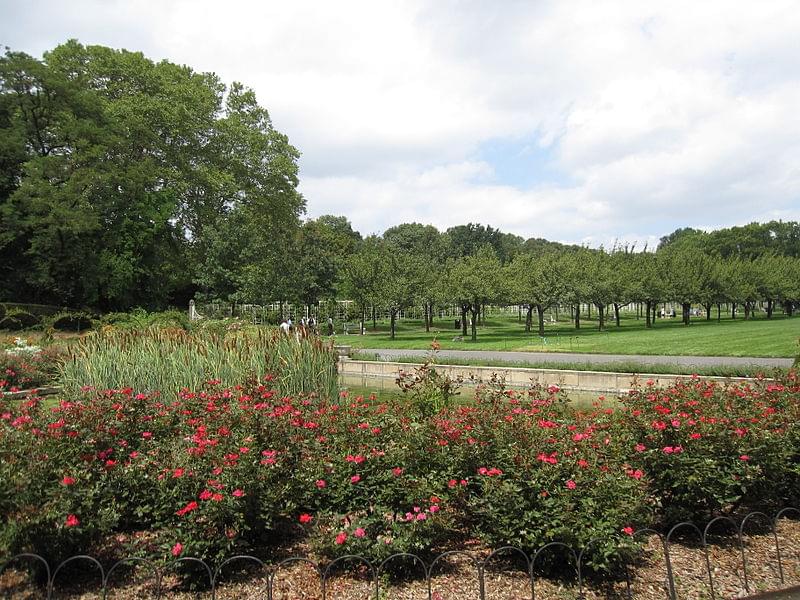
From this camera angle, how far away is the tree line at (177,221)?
28438 mm

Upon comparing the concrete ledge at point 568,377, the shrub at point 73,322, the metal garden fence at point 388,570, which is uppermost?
the shrub at point 73,322

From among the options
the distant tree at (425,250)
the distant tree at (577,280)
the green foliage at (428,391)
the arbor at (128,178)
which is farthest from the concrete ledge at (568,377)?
the distant tree at (577,280)

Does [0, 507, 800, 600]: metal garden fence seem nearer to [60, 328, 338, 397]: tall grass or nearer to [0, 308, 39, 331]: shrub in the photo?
[60, 328, 338, 397]: tall grass

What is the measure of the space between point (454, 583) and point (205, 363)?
6080 mm

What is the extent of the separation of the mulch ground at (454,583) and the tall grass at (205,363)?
14.4 feet

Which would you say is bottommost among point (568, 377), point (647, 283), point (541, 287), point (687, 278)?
point (568, 377)

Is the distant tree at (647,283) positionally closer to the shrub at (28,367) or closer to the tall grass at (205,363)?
the tall grass at (205,363)

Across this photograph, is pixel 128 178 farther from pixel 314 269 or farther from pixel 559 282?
pixel 559 282

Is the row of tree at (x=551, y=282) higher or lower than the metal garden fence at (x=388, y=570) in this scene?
higher

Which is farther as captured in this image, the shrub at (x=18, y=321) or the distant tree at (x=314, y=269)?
the distant tree at (x=314, y=269)

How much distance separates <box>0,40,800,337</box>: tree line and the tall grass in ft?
66.8

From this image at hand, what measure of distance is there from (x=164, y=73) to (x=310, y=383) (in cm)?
3371

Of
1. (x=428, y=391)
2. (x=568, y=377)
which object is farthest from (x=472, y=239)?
(x=428, y=391)

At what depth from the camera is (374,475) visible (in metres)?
4.47
